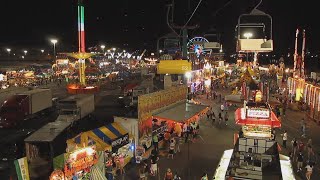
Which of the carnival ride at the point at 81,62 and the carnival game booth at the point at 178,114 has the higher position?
the carnival ride at the point at 81,62

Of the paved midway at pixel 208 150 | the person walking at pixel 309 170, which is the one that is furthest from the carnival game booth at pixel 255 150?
the paved midway at pixel 208 150

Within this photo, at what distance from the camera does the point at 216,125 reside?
25078 millimetres

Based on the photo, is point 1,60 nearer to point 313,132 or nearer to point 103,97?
point 103,97

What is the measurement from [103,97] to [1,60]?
40.4 metres

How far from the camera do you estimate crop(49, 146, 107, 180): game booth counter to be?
11.0 metres

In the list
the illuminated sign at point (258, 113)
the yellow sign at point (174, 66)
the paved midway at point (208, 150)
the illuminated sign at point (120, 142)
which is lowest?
the paved midway at point (208, 150)

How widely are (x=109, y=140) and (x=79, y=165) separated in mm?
2719

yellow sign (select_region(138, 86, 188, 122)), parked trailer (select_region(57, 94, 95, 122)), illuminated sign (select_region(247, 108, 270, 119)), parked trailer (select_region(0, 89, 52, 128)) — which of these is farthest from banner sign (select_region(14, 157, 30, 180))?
parked trailer (select_region(0, 89, 52, 128))

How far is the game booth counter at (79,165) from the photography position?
36.2 feet

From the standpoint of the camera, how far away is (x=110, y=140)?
46.5 ft

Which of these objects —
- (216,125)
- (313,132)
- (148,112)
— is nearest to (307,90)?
(313,132)

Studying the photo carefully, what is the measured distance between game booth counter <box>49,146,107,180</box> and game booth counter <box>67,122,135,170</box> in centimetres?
57

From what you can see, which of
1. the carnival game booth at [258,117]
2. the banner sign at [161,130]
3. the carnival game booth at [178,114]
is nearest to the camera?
the carnival game booth at [258,117]

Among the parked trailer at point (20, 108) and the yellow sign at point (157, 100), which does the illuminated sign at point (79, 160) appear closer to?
the yellow sign at point (157, 100)
